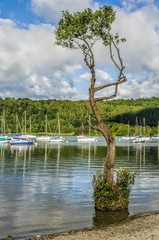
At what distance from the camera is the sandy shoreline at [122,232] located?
19234 millimetres

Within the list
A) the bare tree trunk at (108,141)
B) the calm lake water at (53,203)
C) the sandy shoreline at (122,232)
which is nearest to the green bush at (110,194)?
the bare tree trunk at (108,141)

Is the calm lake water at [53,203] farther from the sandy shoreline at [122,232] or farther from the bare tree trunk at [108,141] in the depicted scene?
the bare tree trunk at [108,141]

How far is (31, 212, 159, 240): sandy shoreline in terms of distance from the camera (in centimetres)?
1923

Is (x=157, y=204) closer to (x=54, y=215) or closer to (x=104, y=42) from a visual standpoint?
(x=54, y=215)

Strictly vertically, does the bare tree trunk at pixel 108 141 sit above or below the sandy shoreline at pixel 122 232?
above

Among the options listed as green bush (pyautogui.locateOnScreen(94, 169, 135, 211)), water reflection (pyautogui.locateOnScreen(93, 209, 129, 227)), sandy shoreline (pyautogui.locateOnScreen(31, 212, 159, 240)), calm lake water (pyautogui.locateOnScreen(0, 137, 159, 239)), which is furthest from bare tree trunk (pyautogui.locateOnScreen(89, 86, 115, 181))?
sandy shoreline (pyautogui.locateOnScreen(31, 212, 159, 240))

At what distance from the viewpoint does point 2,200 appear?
103ft

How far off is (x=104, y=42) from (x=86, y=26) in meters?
1.76

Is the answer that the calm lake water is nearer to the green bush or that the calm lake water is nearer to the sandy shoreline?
the green bush

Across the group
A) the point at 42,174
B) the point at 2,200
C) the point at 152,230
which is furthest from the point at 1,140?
the point at 152,230

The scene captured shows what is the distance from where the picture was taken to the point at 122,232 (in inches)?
800

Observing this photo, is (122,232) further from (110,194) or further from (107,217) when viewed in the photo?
(110,194)

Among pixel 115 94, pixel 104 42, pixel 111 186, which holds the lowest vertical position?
pixel 111 186

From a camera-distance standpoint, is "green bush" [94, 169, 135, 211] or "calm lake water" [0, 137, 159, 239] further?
"green bush" [94, 169, 135, 211]
